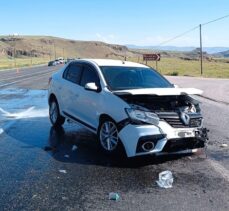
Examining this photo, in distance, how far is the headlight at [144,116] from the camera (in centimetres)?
717

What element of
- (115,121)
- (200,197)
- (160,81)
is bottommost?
(200,197)

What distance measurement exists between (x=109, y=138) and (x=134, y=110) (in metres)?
0.92

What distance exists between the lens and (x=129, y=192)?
5.80 m

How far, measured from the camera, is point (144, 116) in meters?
7.21

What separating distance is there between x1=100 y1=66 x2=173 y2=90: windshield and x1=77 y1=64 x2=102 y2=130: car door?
26cm

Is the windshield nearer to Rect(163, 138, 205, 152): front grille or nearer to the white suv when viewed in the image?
the white suv

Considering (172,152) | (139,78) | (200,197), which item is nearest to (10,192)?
(200,197)

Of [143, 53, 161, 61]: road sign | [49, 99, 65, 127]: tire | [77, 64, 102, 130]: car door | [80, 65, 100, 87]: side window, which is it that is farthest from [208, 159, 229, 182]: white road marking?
[143, 53, 161, 61]: road sign

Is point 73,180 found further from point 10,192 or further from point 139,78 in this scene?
point 139,78

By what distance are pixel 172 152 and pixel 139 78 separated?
6.70 feet

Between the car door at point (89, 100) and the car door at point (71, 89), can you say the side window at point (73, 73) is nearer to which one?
the car door at point (71, 89)

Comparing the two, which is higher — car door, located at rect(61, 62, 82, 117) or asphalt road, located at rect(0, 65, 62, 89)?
car door, located at rect(61, 62, 82, 117)

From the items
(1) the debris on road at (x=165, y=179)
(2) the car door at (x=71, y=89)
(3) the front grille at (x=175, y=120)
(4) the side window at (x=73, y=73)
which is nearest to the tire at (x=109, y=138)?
(3) the front grille at (x=175, y=120)

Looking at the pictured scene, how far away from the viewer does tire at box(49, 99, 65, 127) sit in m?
10.9
